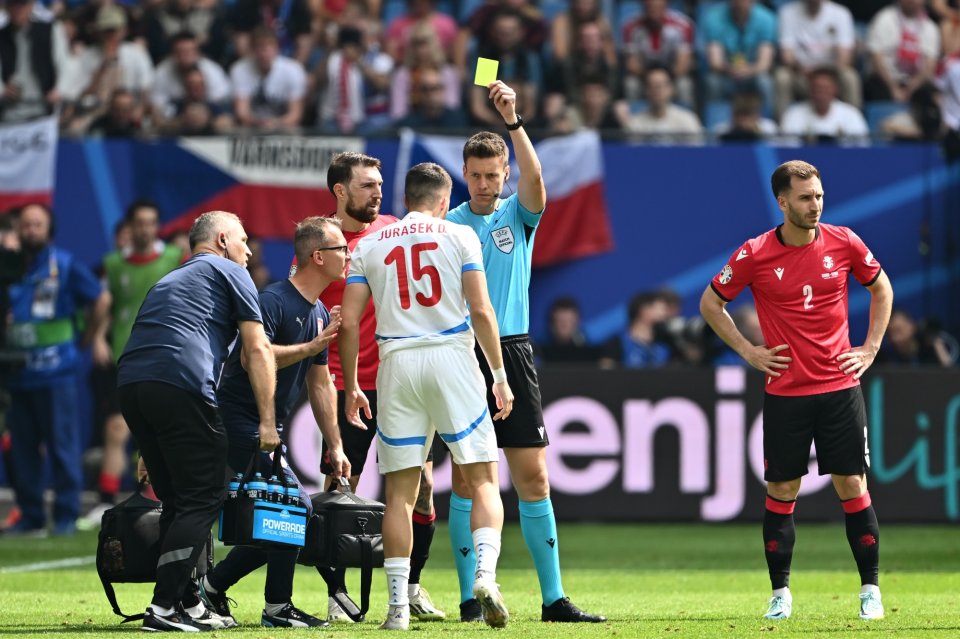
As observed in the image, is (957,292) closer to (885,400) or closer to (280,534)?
(885,400)

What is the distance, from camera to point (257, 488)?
7.88m

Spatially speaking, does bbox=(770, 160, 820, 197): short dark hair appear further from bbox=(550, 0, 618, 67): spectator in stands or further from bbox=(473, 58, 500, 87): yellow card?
bbox=(550, 0, 618, 67): spectator in stands

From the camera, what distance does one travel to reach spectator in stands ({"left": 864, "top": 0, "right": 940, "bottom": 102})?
1848cm

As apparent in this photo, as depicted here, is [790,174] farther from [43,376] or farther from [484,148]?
[43,376]

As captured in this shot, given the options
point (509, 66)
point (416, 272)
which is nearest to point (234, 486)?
point (416, 272)

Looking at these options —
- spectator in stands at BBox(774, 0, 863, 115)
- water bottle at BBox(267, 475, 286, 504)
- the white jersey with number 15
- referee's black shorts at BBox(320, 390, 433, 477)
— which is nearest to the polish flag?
spectator in stands at BBox(774, 0, 863, 115)

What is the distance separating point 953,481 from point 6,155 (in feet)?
33.7

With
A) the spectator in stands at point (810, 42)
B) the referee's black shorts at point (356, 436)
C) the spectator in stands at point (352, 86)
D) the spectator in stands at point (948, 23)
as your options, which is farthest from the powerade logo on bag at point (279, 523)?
the spectator in stands at point (948, 23)

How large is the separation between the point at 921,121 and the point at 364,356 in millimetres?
10087

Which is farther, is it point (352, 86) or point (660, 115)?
point (352, 86)

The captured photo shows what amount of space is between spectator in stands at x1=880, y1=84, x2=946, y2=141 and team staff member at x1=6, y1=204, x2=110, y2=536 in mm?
8836

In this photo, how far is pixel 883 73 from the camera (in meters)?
18.5

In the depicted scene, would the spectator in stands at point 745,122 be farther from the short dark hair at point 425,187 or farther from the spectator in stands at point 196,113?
the short dark hair at point 425,187

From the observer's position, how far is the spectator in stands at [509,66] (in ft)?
58.5
